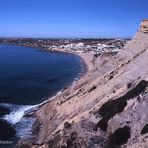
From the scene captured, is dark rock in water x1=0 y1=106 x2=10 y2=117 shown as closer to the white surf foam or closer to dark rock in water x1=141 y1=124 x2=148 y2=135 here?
the white surf foam

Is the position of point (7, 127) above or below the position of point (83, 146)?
below

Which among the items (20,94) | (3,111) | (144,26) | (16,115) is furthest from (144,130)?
(20,94)

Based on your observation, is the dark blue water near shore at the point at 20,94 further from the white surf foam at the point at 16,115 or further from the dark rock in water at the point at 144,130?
the dark rock in water at the point at 144,130

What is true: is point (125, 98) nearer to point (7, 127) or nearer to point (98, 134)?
point (98, 134)

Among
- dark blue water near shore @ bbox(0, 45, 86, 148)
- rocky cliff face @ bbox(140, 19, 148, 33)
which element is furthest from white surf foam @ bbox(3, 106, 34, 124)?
rocky cliff face @ bbox(140, 19, 148, 33)

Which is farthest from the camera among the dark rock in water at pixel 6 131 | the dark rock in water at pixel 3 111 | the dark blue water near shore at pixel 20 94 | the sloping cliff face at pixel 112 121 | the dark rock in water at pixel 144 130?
the dark rock in water at pixel 3 111

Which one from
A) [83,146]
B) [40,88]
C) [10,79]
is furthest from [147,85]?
[10,79]

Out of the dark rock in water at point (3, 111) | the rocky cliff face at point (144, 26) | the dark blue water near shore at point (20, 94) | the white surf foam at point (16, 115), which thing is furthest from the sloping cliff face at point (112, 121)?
the rocky cliff face at point (144, 26)

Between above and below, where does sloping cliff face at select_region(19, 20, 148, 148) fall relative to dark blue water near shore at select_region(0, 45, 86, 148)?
above

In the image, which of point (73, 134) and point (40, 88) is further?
point (40, 88)
